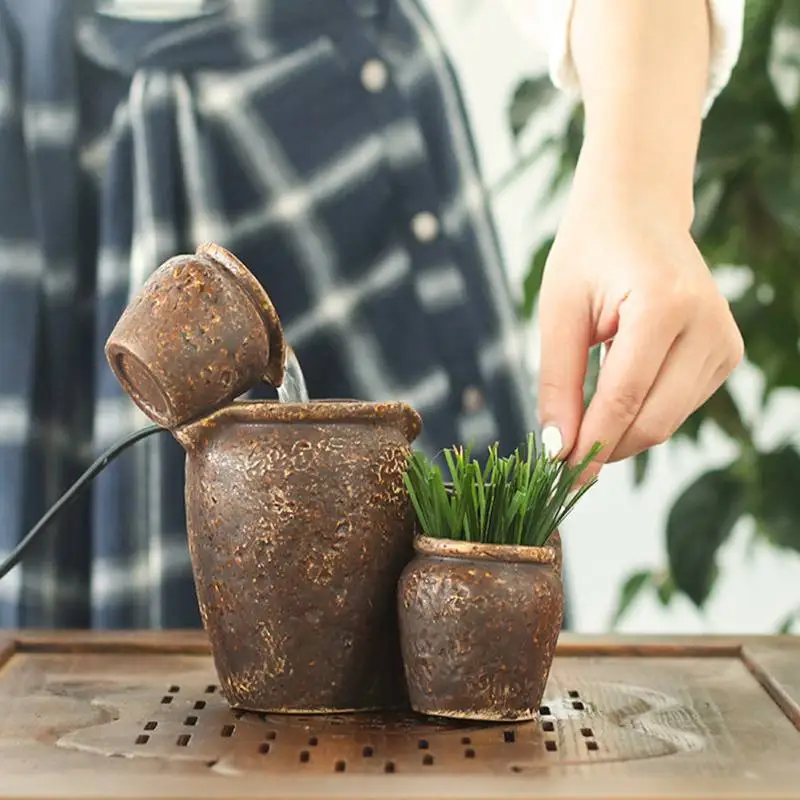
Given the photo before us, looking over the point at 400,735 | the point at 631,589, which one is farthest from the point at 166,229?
the point at 631,589

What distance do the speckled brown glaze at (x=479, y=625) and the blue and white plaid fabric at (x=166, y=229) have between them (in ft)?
1.39

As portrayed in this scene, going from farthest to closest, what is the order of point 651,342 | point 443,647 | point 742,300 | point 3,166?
point 742,300 < point 3,166 < point 651,342 < point 443,647

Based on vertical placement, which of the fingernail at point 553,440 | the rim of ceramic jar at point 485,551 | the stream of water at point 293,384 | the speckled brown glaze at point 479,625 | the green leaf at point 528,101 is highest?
the green leaf at point 528,101

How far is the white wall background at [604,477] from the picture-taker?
1.93 metres

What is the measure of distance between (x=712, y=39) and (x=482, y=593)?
0.50 meters

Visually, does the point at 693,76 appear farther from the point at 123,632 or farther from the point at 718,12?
the point at 123,632

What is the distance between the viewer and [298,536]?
652mm

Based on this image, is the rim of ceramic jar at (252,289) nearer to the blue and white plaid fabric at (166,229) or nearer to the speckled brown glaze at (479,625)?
the speckled brown glaze at (479,625)

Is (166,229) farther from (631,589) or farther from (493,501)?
(631,589)

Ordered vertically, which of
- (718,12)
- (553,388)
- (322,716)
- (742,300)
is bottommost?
(322,716)

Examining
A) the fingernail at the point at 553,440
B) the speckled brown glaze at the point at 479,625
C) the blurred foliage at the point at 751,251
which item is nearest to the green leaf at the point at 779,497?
the blurred foliage at the point at 751,251

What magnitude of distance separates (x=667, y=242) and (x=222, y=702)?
389 mm

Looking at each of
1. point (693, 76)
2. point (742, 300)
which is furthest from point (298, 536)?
point (742, 300)

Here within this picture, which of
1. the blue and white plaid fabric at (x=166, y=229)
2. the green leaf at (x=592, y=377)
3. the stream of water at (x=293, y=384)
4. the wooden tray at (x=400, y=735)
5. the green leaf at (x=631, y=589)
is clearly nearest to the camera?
the wooden tray at (x=400, y=735)
